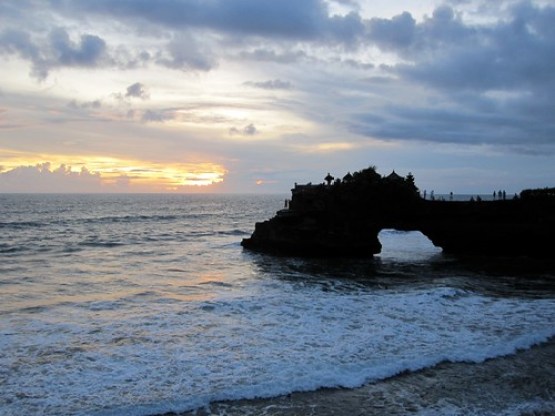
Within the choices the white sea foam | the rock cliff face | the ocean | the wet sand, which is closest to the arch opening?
the rock cliff face

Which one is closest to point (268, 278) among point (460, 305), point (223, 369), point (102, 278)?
point (102, 278)

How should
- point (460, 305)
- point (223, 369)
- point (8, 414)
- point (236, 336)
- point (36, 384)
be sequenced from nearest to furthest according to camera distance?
point (8, 414) < point (36, 384) < point (223, 369) < point (236, 336) < point (460, 305)

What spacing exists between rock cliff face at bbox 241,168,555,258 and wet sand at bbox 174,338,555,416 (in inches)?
1022

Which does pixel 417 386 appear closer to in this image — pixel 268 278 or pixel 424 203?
pixel 268 278

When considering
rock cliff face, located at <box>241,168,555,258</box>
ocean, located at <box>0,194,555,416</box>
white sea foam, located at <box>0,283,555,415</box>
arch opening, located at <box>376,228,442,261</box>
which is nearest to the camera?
white sea foam, located at <box>0,283,555,415</box>

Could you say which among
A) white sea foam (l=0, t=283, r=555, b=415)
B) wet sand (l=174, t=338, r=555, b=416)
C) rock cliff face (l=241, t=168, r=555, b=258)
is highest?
rock cliff face (l=241, t=168, r=555, b=258)

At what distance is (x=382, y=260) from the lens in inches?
1523

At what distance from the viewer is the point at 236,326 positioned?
18453 mm

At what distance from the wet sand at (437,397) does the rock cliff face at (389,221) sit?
2595 centimetres

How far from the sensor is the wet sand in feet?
38.1

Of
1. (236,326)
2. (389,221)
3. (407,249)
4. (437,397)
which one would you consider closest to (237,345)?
(236,326)

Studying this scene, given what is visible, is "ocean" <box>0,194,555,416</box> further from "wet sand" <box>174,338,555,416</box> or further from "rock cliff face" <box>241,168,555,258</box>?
"rock cliff face" <box>241,168,555,258</box>

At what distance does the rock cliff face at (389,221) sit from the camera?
3994 cm

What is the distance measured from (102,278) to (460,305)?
61.2 feet
